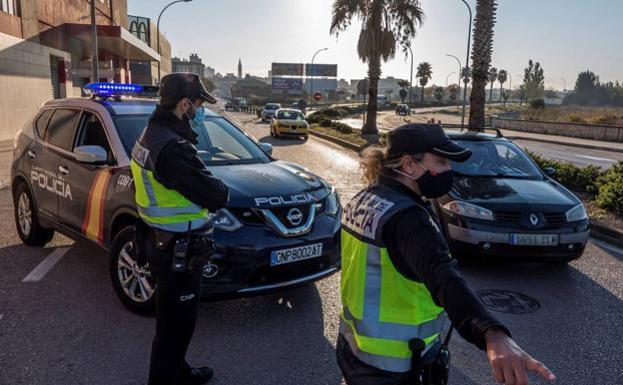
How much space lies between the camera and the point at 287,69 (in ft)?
368

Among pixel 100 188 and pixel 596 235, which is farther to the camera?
pixel 596 235

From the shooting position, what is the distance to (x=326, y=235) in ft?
14.5

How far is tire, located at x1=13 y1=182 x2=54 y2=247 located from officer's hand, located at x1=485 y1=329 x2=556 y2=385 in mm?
5725

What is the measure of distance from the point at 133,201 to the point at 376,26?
2435cm

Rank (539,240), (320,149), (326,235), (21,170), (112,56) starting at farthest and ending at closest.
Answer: (112,56) → (320,149) → (21,170) → (539,240) → (326,235)

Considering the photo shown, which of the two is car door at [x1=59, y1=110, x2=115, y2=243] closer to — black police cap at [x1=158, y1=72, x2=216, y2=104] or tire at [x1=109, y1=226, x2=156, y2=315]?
tire at [x1=109, y1=226, x2=156, y2=315]

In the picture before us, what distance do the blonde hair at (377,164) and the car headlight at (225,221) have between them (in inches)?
78.8

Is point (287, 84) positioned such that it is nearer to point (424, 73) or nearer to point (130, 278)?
point (424, 73)

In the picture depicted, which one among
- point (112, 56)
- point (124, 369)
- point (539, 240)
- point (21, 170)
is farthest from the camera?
point (112, 56)

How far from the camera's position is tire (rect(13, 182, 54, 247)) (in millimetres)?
6031

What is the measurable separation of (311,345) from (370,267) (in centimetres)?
233

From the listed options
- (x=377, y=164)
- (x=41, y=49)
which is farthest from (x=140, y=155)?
(x=41, y=49)

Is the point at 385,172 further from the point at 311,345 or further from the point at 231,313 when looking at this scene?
the point at 231,313

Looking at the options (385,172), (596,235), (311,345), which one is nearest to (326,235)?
(311,345)
